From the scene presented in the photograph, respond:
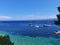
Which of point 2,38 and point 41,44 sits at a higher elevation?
point 2,38

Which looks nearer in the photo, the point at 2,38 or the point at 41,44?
the point at 2,38

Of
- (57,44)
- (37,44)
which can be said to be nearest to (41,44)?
(37,44)

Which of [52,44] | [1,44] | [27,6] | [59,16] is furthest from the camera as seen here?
[27,6]

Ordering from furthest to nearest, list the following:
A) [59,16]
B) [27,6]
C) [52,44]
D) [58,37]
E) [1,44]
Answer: [27,6]
[58,37]
[52,44]
[1,44]
[59,16]

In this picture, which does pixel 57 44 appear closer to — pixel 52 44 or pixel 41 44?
pixel 52 44

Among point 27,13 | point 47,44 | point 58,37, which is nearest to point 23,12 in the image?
point 27,13

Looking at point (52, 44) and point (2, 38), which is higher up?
point (2, 38)

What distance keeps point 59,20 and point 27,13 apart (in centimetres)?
1856

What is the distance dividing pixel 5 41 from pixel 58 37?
16066 mm

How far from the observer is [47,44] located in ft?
58.2

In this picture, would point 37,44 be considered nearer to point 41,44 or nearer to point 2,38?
point 41,44

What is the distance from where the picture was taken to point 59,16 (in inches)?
283

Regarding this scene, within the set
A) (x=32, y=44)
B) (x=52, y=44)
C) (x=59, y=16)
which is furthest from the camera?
(x=52, y=44)

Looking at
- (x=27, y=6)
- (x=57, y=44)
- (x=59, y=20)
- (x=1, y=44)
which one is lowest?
(x=57, y=44)
